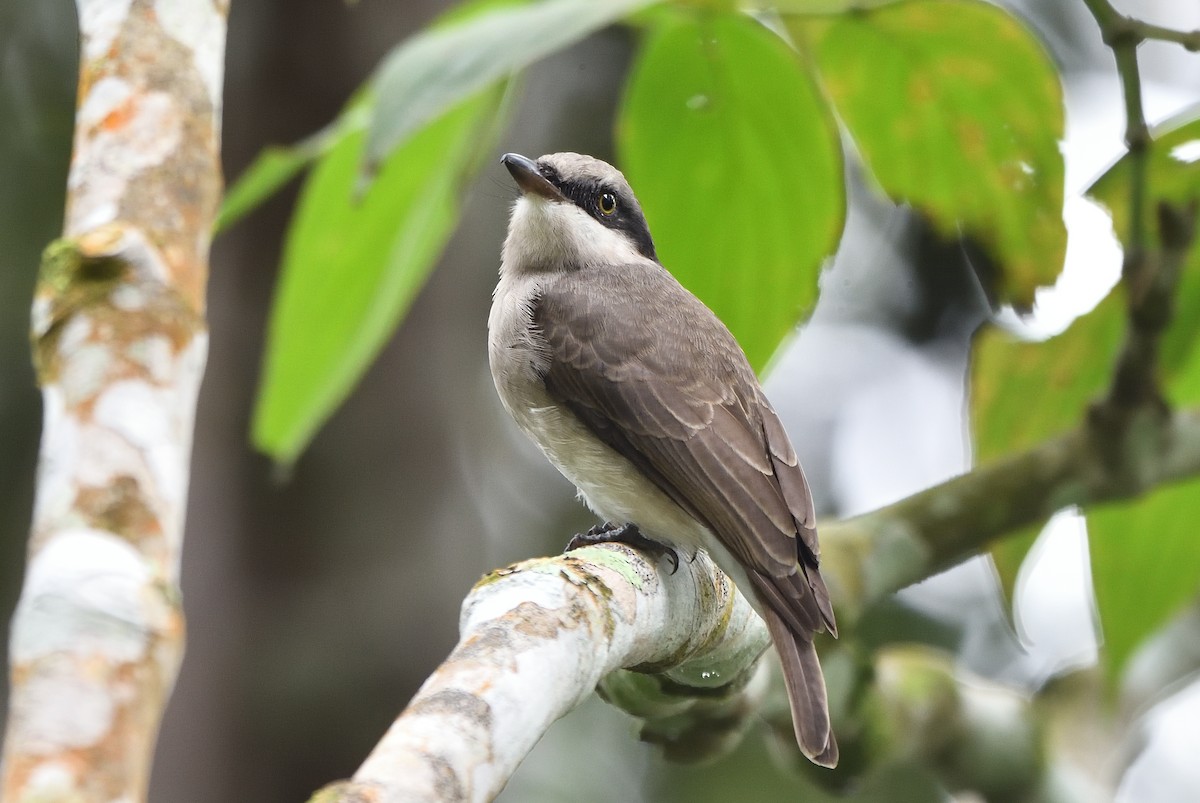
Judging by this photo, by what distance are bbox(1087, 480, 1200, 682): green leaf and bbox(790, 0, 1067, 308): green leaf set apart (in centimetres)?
86

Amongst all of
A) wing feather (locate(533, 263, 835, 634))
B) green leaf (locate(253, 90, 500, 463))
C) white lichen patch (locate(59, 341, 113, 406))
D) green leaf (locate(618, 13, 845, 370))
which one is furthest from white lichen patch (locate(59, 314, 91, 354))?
wing feather (locate(533, 263, 835, 634))

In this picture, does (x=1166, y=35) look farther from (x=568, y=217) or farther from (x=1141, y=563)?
(x=568, y=217)

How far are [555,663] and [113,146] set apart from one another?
883 mm

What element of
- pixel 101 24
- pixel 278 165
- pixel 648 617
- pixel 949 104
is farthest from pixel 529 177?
pixel 101 24

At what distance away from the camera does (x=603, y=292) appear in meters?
3.96

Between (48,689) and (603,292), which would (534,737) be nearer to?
(48,689)

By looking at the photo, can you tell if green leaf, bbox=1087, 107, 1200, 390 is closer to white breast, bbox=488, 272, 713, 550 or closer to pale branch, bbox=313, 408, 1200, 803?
pale branch, bbox=313, 408, 1200, 803

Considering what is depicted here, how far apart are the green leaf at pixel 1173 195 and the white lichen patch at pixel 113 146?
6.83 feet

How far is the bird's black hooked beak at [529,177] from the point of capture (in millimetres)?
3963

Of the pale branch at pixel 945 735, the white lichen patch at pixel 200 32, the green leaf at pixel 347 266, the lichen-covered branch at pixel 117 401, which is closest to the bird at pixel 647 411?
the pale branch at pixel 945 735

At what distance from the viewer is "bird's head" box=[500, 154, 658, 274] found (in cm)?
420

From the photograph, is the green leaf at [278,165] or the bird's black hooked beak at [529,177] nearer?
the green leaf at [278,165]

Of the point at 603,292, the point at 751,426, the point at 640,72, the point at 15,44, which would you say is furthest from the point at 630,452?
the point at 15,44

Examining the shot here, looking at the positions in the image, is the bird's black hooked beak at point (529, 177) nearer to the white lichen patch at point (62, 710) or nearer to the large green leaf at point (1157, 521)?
the large green leaf at point (1157, 521)
